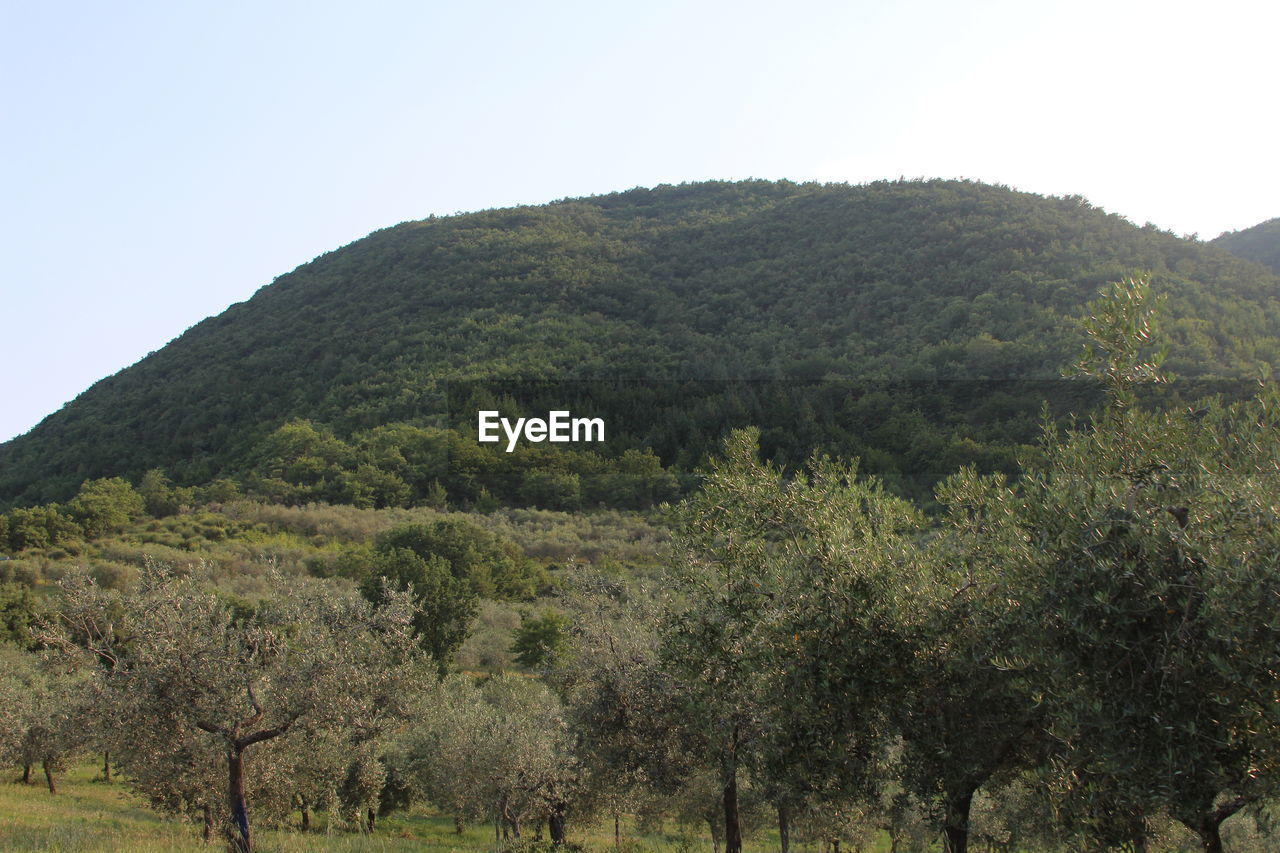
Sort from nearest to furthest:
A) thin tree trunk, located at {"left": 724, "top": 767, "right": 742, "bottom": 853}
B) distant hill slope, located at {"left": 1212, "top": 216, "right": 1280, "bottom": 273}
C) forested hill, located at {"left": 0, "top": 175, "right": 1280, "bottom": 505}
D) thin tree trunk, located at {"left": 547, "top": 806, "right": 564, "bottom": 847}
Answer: thin tree trunk, located at {"left": 724, "top": 767, "right": 742, "bottom": 853} → thin tree trunk, located at {"left": 547, "top": 806, "right": 564, "bottom": 847} → forested hill, located at {"left": 0, "top": 175, "right": 1280, "bottom": 505} → distant hill slope, located at {"left": 1212, "top": 216, "right": 1280, "bottom": 273}

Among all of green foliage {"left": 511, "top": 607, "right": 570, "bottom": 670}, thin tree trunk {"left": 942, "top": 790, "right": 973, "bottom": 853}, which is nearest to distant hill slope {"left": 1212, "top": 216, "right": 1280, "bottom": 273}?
green foliage {"left": 511, "top": 607, "right": 570, "bottom": 670}

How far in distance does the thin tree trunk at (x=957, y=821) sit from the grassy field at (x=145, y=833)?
893 cm

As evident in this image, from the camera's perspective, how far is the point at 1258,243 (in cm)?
11344

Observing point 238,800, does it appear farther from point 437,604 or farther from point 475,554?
point 475,554

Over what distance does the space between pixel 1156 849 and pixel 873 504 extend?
4.97 m

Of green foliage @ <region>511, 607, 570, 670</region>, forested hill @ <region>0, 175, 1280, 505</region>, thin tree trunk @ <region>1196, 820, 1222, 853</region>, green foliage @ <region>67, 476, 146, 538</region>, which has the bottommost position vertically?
green foliage @ <region>511, 607, 570, 670</region>

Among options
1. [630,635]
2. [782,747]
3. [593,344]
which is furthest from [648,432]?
[782,747]

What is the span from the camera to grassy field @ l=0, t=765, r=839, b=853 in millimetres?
13523

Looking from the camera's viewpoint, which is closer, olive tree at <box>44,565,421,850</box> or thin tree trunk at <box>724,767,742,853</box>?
olive tree at <box>44,565,421,850</box>

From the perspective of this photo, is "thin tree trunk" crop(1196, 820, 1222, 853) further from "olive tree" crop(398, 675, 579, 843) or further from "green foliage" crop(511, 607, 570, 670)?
"green foliage" crop(511, 607, 570, 670)

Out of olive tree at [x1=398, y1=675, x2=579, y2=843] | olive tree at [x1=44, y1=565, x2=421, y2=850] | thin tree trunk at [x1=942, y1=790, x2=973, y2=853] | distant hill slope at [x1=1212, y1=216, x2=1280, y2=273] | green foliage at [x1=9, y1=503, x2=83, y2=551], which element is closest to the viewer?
thin tree trunk at [x1=942, y1=790, x2=973, y2=853]

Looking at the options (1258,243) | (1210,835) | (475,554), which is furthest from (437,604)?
(1258,243)

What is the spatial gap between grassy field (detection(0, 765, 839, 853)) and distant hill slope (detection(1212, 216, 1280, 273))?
109m

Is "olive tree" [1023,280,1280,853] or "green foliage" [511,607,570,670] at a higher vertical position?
"olive tree" [1023,280,1280,853]
